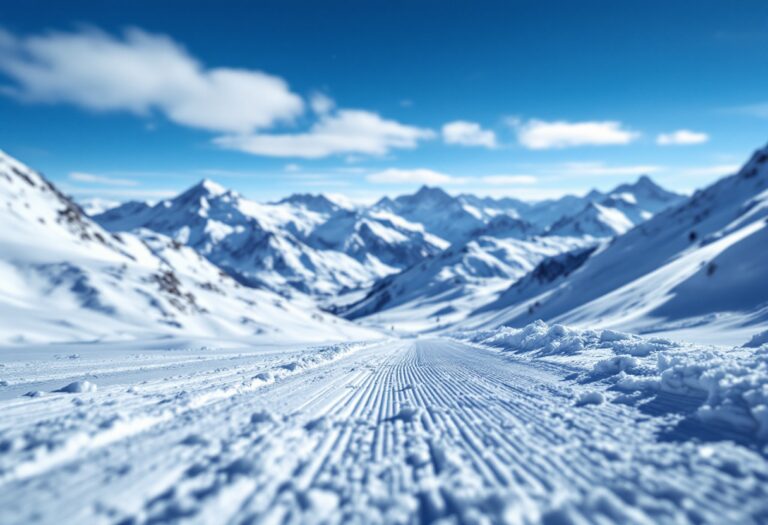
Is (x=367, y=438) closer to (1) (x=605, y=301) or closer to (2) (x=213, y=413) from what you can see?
(2) (x=213, y=413)

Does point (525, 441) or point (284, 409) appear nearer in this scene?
point (525, 441)

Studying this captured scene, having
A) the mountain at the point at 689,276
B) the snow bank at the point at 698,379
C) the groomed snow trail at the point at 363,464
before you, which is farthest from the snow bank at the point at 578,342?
the groomed snow trail at the point at 363,464

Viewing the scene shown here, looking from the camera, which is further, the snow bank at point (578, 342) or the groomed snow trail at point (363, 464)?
the snow bank at point (578, 342)

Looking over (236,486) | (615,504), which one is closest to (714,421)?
(615,504)

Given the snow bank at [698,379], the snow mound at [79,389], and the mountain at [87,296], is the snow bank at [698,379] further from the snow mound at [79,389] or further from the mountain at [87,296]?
the mountain at [87,296]

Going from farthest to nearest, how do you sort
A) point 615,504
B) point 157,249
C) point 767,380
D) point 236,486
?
point 157,249 < point 767,380 < point 236,486 < point 615,504

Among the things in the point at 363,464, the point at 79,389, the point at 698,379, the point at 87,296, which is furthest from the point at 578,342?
the point at 87,296

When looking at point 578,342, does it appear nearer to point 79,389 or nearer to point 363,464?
point 363,464
